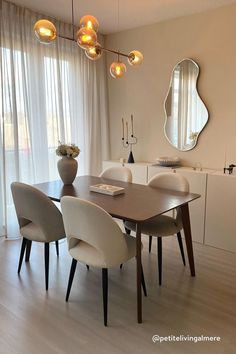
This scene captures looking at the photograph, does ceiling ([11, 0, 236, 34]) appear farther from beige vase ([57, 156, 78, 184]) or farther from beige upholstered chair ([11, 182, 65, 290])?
beige upholstered chair ([11, 182, 65, 290])

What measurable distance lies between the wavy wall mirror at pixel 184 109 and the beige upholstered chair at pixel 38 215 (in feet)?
6.80

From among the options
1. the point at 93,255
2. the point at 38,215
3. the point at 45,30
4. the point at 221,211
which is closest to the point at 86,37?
the point at 45,30

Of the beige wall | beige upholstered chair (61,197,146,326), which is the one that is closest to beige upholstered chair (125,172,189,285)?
beige upholstered chair (61,197,146,326)

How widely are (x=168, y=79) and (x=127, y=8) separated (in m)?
0.98

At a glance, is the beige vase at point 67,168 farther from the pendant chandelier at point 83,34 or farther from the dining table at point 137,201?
the pendant chandelier at point 83,34

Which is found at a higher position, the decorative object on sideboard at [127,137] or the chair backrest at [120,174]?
the decorative object on sideboard at [127,137]

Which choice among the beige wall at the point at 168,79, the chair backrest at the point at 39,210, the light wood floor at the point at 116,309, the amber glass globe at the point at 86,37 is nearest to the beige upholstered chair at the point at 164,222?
the light wood floor at the point at 116,309

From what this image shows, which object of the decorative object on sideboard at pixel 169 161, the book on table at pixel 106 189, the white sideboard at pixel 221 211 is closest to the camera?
the book on table at pixel 106 189

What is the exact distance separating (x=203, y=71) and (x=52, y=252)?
2719mm

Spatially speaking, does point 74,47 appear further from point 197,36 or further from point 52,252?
point 52,252

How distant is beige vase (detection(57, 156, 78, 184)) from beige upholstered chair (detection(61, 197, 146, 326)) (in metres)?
0.88

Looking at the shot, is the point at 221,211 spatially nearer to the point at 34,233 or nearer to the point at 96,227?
the point at 96,227

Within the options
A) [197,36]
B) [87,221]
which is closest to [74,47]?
[197,36]

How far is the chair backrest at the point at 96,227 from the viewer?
189 cm
